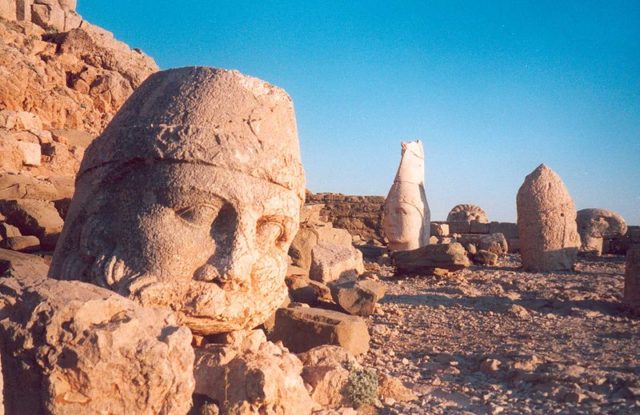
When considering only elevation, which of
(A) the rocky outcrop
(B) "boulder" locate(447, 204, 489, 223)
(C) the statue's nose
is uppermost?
(A) the rocky outcrop

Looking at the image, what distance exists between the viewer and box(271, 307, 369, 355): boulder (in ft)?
14.1

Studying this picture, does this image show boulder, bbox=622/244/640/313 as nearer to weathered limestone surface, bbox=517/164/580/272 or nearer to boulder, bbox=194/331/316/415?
weathered limestone surface, bbox=517/164/580/272

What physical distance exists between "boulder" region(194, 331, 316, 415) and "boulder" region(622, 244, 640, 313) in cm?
521

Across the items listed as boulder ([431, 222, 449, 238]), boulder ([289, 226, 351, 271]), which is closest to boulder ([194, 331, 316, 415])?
boulder ([289, 226, 351, 271])

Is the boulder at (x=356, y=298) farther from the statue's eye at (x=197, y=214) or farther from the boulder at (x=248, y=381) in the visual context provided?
the statue's eye at (x=197, y=214)

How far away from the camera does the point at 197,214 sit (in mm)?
2771

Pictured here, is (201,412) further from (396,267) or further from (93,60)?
(93,60)

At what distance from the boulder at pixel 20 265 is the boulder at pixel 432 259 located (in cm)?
625

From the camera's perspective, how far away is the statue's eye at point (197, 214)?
2.77 meters

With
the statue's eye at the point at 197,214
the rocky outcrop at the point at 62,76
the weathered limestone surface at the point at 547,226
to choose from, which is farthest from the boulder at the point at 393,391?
the rocky outcrop at the point at 62,76

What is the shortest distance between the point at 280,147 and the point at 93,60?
15520 millimetres

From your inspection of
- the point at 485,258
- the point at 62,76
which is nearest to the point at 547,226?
the point at 485,258

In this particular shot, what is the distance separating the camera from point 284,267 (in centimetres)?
317

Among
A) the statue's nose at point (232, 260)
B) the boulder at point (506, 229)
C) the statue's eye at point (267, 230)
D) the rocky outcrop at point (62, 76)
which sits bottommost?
the statue's nose at point (232, 260)
